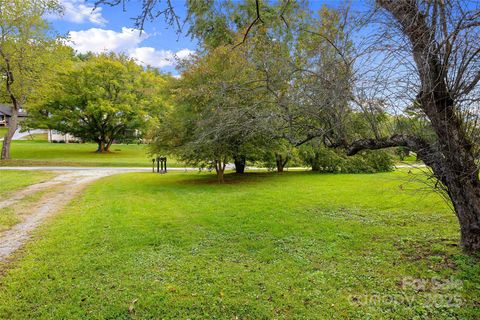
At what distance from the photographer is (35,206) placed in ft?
23.5

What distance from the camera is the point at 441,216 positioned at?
595cm

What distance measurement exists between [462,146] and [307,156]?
11412 mm

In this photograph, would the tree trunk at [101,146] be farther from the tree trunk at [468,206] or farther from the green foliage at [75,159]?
the tree trunk at [468,206]

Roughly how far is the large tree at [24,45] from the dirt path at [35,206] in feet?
30.6

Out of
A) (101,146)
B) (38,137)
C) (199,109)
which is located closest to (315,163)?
(199,109)

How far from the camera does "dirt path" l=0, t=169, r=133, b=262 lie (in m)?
4.69

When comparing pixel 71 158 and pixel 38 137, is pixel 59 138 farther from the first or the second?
pixel 71 158

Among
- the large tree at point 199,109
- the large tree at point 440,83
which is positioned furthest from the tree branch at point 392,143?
the large tree at point 199,109

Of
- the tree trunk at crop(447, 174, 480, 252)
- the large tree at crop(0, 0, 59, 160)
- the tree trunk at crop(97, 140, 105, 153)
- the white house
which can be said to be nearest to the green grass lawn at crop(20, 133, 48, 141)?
the white house

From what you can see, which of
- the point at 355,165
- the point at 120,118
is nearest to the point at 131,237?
the point at 355,165

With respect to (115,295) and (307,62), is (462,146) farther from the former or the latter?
(115,295)

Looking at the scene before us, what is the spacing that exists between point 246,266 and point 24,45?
19083 mm

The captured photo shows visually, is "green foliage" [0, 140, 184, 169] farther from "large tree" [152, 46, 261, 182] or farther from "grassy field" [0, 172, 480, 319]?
"grassy field" [0, 172, 480, 319]

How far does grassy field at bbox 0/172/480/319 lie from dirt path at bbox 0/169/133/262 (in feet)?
0.86
